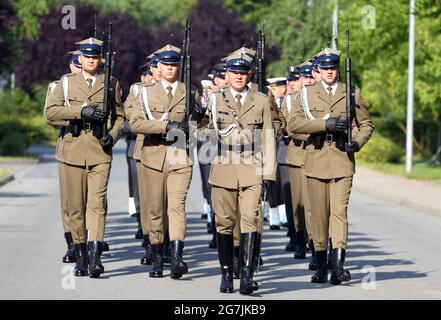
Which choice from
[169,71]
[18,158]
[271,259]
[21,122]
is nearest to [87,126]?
[169,71]

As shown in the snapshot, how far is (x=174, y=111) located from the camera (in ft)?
42.5

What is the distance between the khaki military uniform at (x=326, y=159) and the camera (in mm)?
12500

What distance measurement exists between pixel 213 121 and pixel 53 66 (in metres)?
60.6

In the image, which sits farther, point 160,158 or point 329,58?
point 160,158

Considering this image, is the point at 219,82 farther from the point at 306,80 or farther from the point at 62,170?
the point at 62,170

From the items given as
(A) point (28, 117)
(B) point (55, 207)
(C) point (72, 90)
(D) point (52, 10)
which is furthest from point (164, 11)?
(C) point (72, 90)

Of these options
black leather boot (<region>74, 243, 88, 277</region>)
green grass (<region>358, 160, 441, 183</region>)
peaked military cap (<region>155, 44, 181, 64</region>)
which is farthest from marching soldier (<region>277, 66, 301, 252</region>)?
green grass (<region>358, 160, 441, 183</region>)

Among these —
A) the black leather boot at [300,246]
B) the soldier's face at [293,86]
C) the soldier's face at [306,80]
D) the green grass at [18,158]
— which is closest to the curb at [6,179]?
the green grass at [18,158]

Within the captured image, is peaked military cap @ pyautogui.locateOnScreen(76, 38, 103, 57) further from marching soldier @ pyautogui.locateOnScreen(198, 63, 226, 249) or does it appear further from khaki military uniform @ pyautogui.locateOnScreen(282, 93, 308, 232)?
khaki military uniform @ pyautogui.locateOnScreen(282, 93, 308, 232)

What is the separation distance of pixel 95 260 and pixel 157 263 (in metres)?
0.57

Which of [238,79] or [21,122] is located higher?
[238,79]

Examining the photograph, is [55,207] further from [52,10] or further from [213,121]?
[52,10]

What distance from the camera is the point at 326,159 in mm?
12586

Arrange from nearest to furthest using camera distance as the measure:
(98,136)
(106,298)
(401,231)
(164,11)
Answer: (106,298) → (98,136) → (401,231) → (164,11)
